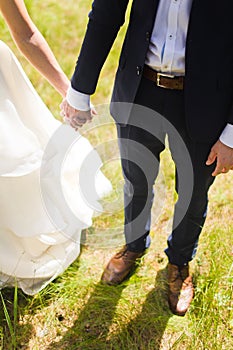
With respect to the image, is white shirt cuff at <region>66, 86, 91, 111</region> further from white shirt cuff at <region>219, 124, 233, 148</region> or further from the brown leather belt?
white shirt cuff at <region>219, 124, 233, 148</region>

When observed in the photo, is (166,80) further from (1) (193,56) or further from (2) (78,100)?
(2) (78,100)

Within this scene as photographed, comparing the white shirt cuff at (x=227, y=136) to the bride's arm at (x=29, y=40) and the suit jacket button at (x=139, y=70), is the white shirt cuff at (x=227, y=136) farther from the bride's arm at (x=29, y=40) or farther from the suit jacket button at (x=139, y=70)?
the bride's arm at (x=29, y=40)

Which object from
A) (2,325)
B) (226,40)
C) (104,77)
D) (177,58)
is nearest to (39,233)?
(2,325)

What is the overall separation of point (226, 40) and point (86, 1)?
9.97 ft

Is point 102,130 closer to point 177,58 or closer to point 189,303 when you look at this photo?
point 189,303

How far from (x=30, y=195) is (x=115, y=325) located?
0.66 meters

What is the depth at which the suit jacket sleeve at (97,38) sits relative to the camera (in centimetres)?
176

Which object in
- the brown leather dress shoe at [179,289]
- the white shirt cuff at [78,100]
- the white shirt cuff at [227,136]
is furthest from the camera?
the brown leather dress shoe at [179,289]

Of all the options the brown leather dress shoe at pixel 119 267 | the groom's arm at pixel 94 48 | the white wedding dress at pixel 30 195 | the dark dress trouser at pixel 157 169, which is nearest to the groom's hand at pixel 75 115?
the groom's arm at pixel 94 48

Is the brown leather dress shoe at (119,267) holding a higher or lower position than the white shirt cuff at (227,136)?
lower

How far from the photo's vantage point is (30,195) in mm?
2289

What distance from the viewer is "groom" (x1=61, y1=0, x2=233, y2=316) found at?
1643 millimetres

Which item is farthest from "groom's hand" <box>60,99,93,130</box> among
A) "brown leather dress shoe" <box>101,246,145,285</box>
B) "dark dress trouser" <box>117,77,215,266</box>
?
"brown leather dress shoe" <box>101,246,145,285</box>

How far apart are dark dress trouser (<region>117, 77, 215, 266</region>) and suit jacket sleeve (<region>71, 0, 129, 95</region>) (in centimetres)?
18
